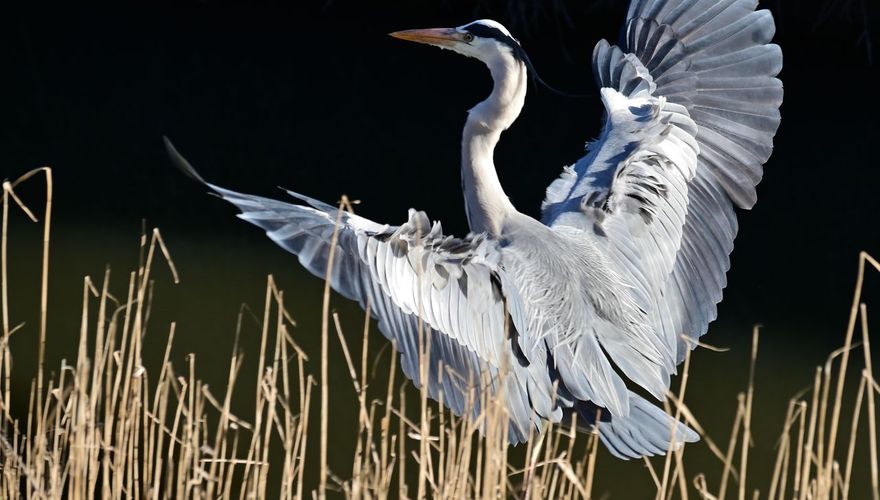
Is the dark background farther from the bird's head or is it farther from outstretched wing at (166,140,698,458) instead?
outstretched wing at (166,140,698,458)

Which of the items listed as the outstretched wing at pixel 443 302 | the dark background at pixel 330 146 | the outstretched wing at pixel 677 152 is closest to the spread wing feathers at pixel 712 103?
the outstretched wing at pixel 677 152

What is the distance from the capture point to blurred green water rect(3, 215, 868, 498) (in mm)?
4027

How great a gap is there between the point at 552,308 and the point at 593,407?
255 mm

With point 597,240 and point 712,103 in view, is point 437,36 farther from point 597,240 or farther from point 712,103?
point 712,103

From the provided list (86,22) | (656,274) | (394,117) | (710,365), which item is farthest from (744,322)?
(86,22)

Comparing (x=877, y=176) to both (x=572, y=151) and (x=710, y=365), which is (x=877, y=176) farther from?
(x=710, y=365)

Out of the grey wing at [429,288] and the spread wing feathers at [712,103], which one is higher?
the spread wing feathers at [712,103]

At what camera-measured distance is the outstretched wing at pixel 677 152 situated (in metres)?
3.31

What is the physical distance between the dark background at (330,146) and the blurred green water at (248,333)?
0.04ft

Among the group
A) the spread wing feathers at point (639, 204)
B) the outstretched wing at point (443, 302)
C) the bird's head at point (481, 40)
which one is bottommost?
the outstretched wing at point (443, 302)

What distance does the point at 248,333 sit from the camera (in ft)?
15.0

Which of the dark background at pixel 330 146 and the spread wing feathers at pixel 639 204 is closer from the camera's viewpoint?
the spread wing feathers at pixel 639 204

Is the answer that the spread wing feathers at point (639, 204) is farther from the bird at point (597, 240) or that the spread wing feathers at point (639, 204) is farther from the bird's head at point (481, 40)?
the bird's head at point (481, 40)

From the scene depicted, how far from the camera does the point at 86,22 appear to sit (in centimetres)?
817
